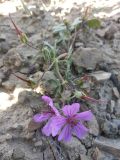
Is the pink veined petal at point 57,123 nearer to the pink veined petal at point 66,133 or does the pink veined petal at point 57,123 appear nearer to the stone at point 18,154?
the pink veined petal at point 66,133

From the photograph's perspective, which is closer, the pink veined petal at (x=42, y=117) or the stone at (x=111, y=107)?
the pink veined petal at (x=42, y=117)

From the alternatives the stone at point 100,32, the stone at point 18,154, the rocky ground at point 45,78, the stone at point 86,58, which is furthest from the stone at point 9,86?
the stone at point 100,32

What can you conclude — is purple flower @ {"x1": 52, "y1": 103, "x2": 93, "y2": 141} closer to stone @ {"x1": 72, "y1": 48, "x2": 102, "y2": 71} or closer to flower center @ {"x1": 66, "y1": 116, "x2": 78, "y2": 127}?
flower center @ {"x1": 66, "y1": 116, "x2": 78, "y2": 127}

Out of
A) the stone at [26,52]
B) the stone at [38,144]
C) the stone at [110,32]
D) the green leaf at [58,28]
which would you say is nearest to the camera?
the stone at [38,144]

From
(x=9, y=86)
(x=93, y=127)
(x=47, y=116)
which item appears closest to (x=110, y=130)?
(x=93, y=127)

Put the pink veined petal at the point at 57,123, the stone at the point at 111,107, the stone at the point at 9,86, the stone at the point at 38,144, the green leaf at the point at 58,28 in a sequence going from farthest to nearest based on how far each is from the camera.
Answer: the green leaf at the point at 58,28 → the stone at the point at 9,86 → the stone at the point at 111,107 → the stone at the point at 38,144 → the pink veined petal at the point at 57,123

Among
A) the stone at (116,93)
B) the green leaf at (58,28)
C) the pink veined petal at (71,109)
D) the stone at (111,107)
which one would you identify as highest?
the green leaf at (58,28)
